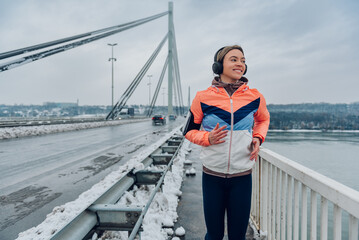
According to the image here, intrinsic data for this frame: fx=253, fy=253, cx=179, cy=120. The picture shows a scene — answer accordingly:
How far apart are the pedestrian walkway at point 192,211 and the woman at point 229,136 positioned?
3.31 ft

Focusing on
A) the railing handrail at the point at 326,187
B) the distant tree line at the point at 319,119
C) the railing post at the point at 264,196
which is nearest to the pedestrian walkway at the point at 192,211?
the railing post at the point at 264,196

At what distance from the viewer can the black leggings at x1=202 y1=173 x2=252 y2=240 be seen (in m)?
1.90

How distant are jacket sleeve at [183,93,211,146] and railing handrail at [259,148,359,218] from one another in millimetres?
764

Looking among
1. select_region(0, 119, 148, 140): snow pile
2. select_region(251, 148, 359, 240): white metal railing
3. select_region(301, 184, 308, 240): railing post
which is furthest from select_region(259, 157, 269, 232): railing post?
select_region(0, 119, 148, 140): snow pile

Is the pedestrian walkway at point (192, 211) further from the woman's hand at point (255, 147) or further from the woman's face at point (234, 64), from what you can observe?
the woman's face at point (234, 64)

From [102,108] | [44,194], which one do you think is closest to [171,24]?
[44,194]

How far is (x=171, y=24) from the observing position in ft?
115

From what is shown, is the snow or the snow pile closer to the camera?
the snow

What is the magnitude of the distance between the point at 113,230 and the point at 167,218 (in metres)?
0.77

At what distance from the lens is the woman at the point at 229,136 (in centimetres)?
183

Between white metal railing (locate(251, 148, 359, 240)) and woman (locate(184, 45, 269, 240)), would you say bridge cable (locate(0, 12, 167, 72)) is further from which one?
woman (locate(184, 45, 269, 240))

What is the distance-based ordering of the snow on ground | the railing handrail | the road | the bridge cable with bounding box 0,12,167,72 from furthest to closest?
1. the bridge cable with bounding box 0,12,167,72
2. the road
3. the snow on ground
4. the railing handrail

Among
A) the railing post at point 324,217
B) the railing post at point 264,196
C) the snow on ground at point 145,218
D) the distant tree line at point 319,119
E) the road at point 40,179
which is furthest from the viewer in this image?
the distant tree line at point 319,119

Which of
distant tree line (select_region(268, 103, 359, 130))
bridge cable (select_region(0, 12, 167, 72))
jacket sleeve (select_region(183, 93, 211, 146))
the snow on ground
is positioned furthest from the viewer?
distant tree line (select_region(268, 103, 359, 130))
